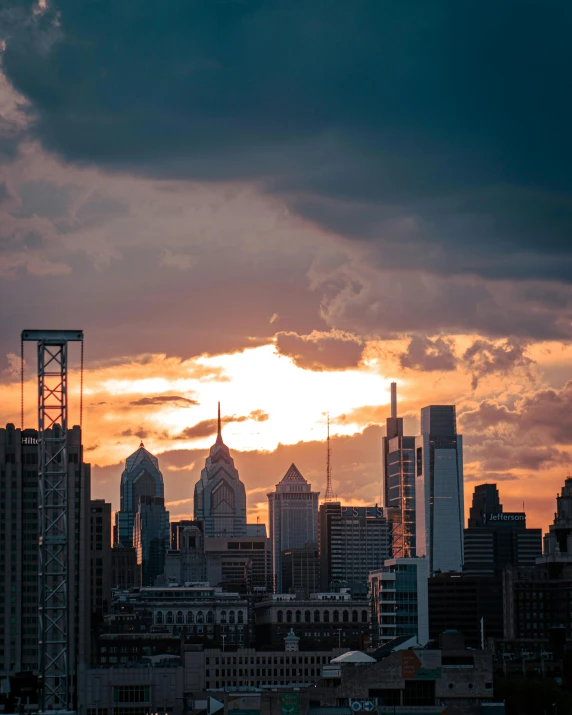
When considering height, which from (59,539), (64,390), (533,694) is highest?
(64,390)

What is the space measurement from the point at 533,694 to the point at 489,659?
33.2 metres

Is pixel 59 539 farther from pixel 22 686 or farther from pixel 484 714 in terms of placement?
pixel 484 714

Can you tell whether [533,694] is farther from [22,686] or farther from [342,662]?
[22,686]

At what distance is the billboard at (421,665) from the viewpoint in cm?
16600

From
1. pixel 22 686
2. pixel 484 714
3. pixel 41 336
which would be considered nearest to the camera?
pixel 22 686

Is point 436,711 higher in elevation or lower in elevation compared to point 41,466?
lower

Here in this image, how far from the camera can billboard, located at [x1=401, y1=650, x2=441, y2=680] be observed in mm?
166000

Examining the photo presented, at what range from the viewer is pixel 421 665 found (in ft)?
545

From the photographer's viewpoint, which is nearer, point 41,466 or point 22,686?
point 22,686

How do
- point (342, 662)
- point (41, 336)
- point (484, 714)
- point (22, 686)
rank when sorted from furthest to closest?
point (41, 336) < point (342, 662) < point (484, 714) < point (22, 686)

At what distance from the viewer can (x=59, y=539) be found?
19950 cm

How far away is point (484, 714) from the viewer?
16450cm

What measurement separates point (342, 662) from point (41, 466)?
43284 millimetres

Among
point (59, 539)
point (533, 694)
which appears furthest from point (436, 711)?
point (59, 539)
